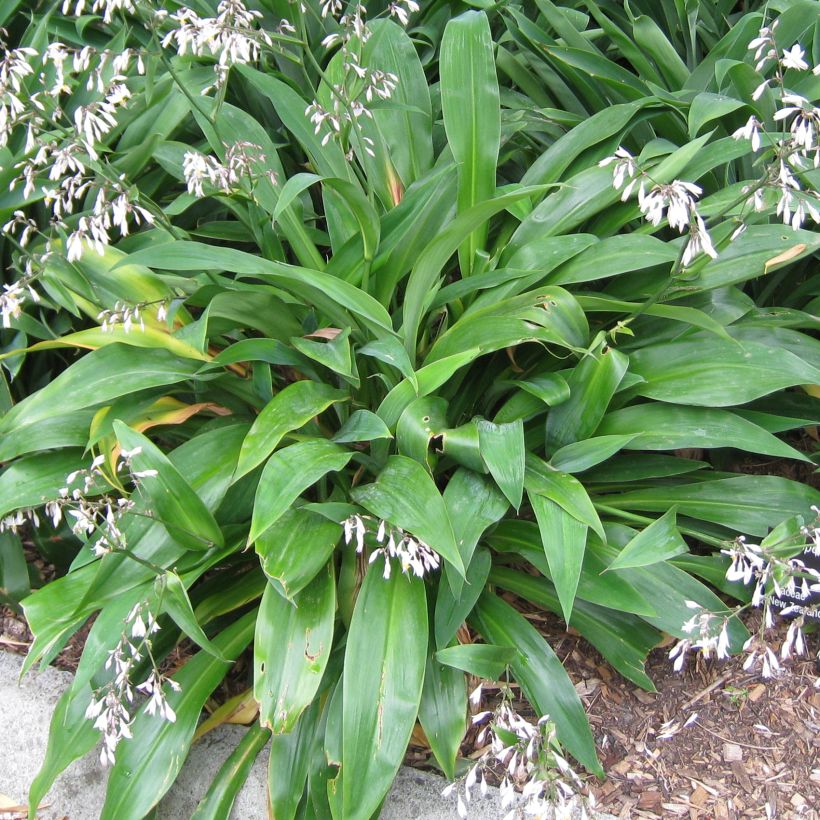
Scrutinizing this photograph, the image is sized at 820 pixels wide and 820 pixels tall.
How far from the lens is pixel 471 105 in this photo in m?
2.24

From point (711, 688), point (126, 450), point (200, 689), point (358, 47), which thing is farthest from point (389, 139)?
point (711, 688)

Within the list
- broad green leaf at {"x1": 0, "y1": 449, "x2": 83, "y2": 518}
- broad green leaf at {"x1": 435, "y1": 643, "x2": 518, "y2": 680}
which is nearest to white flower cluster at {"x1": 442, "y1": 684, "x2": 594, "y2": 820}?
broad green leaf at {"x1": 435, "y1": 643, "x2": 518, "y2": 680}

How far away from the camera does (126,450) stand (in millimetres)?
1710

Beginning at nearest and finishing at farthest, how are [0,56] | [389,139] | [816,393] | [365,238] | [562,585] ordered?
[562,585] < [365,238] < [816,393] < [389,139] < [0,56]

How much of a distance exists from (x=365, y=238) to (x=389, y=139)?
0.58 meters

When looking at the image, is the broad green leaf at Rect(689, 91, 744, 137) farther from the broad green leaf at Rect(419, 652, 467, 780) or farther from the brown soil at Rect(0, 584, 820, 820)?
the broad green leaf at Rect(419, 652, 467, 780)

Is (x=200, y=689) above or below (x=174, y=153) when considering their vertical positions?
below

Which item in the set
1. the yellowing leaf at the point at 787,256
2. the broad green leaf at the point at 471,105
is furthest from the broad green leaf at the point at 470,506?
the yellowing leaf at the point at 787,256

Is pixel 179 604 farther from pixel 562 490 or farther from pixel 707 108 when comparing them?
pixel 707 108

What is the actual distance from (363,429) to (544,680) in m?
0.73

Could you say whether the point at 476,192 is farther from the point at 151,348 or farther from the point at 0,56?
the point at 0,56

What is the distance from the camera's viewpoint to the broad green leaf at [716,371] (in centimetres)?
191

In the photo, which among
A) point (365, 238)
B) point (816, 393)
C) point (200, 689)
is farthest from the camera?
point (816, 393)

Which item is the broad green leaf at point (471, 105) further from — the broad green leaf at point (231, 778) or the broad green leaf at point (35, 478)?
the broad green leaf at point (231, 778)
